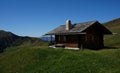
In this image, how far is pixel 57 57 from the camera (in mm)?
36469

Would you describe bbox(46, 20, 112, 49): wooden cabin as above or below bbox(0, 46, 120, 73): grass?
above

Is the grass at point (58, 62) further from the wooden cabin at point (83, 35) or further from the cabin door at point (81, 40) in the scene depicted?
the wooden cabin at point (83, 35)

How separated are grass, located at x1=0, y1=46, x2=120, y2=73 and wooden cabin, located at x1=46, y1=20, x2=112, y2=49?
820 cm

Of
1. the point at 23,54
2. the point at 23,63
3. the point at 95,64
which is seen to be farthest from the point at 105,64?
the point at 23,54

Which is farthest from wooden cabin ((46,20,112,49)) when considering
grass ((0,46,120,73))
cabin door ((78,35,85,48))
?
grass ((0,46,120,73))

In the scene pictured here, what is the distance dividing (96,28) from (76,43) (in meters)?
6.33

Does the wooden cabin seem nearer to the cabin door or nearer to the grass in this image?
the cabin door

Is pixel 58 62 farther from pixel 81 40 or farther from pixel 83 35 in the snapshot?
pixel 83 35

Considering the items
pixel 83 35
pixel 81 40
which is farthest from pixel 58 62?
pixel 83 35

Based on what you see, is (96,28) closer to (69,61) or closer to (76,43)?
(76,43)

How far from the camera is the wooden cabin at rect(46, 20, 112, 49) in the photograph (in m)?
46.3

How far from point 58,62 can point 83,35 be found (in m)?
15.3

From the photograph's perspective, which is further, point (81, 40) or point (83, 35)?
point (81, 40)

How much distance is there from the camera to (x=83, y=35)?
46719 millimetres
